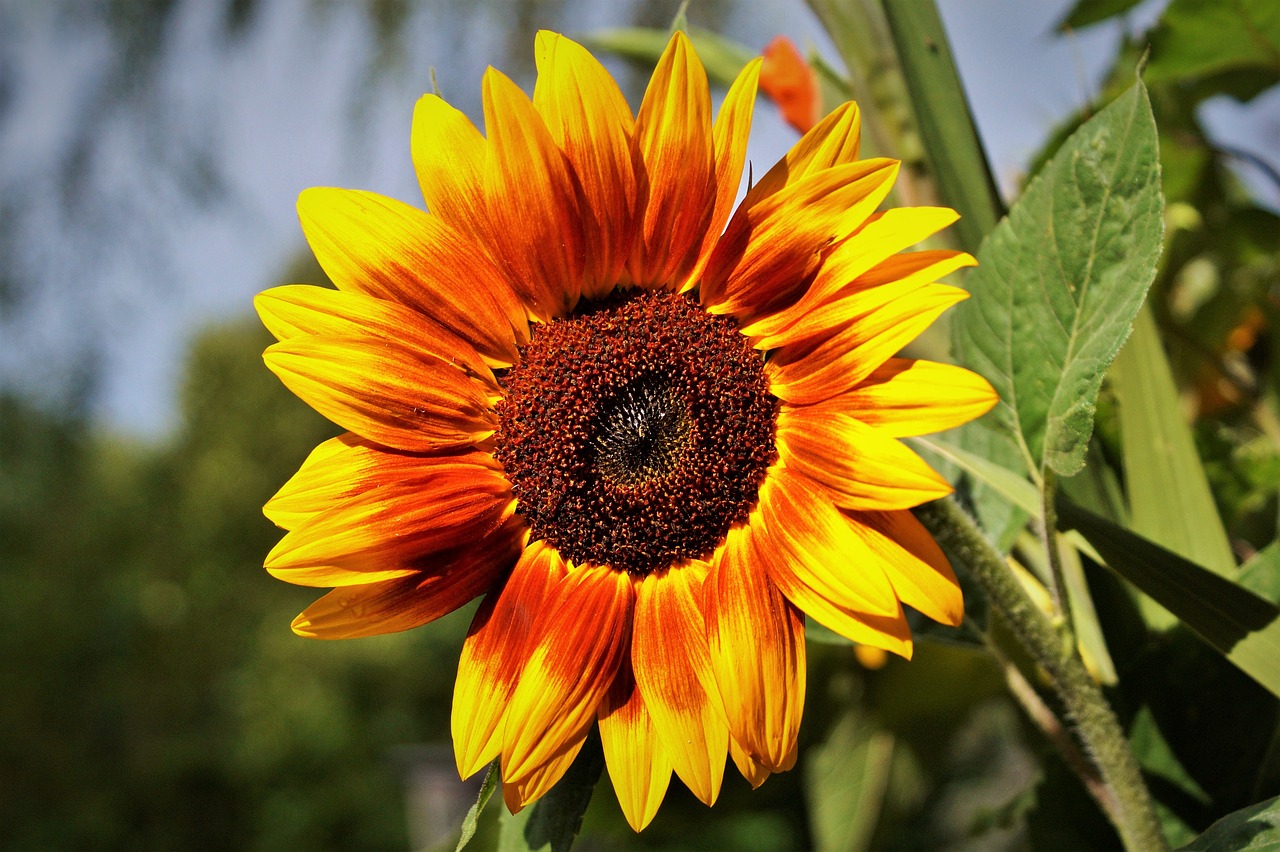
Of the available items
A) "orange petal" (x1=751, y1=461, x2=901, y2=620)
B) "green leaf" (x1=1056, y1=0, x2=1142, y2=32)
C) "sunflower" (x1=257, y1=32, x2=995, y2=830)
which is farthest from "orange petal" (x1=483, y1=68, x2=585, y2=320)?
"green leaf" (x1=1056, y1=0, x2=1142, y2=32)

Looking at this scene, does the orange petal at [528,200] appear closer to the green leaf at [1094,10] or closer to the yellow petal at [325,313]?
the yellow petal at [325,313]

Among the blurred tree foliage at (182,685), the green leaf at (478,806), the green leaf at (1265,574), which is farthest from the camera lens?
the blurred tree foliage at (182,685)

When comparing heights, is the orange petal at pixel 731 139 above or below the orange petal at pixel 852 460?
above

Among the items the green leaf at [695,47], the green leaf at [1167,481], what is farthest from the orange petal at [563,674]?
the green leaf at [695,47]

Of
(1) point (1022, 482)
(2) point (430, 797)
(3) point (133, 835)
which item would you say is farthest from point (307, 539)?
(3) point (133, 835)

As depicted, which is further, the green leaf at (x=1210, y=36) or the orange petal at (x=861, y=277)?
the green leaf at (x=1210, y=36)

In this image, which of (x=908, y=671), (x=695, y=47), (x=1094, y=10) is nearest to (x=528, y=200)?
(x=695, y=47)

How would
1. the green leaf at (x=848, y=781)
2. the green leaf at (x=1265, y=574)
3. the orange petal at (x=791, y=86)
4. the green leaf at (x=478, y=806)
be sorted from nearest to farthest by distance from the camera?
1. the green leaf at (x=478, y=806)
2. the green leaf at (x=1265, y=574)
3. the orange petal at (x=791, y=86)
4. the green leaf at (x=848, y=781)

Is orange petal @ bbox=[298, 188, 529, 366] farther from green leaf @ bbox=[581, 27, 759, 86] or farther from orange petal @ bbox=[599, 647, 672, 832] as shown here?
green leaf @ bbox=[581, 27, 759, 86]
